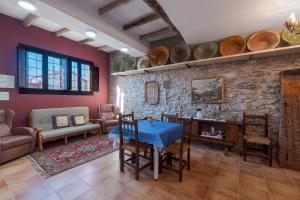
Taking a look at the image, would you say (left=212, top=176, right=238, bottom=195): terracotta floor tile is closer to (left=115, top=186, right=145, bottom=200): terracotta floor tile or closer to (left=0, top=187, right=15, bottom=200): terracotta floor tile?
(left=115, top=186, right=145, bottom=200): terracotta floor tile

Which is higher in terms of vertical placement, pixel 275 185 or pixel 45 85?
pixel 45 85

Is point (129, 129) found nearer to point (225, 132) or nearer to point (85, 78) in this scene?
point (225, 132)

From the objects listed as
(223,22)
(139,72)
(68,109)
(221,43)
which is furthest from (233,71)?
(68,109)

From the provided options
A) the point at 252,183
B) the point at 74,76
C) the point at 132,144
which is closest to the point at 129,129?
the point at 132,144

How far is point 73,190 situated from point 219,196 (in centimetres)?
198

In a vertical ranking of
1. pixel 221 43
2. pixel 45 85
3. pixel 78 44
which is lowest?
pixel 45 85

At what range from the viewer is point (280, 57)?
3096 millimetres

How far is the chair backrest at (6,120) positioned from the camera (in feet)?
10.5

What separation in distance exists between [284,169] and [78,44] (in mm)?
6175

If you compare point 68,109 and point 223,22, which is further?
point 68,109

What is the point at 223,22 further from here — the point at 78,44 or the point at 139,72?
the point at 78,44

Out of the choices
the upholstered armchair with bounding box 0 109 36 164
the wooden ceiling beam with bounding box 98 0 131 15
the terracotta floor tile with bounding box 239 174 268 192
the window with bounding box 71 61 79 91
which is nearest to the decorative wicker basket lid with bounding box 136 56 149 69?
the wooden ceiling beam with bounding box 98 0 131 15

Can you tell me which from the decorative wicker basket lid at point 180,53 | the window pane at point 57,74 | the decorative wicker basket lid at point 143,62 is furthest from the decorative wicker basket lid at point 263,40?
the window pane at point 57,74

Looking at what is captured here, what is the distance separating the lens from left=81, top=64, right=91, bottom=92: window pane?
5.22 m
